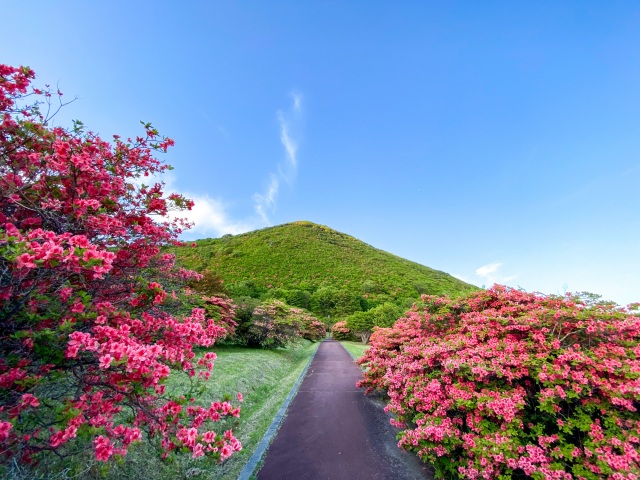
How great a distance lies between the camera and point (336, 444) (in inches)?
203

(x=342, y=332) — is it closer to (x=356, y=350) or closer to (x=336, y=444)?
(x=356, y=350)

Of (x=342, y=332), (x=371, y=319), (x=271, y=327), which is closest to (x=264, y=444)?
(x=271, y=327)

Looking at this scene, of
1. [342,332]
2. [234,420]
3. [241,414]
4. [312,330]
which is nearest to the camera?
[234,420]

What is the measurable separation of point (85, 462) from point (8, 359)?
6.81 ft

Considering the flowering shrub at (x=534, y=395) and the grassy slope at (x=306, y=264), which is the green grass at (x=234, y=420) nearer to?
the flowering shrub at (x=534, y=395)

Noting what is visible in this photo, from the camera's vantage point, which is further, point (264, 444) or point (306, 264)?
point (306, 264)

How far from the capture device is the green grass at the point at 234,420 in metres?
3.74

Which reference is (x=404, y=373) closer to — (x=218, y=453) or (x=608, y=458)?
(x=608, y=458)

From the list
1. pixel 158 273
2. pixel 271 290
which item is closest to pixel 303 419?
pixel 158 273

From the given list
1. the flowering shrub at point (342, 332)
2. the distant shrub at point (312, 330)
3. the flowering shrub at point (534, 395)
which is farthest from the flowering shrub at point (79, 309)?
the flowering shrub at point (342, 332)

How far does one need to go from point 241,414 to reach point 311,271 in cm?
3905

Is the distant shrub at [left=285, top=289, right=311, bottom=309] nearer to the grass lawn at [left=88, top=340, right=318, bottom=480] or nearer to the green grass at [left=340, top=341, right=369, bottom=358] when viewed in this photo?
the green grass at [left=340, top=341, right=369, bottom=358]

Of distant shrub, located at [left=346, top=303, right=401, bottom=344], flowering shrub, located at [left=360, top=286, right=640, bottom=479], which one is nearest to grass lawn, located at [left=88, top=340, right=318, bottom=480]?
flowering shrub, located at [left=360, top=286, right=640, bottom=479]

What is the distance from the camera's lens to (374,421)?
248 inches
